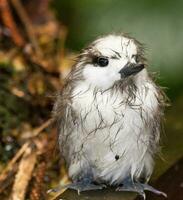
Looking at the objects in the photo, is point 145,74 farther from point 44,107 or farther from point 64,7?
point 64,7

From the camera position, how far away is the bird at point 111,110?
1.20m

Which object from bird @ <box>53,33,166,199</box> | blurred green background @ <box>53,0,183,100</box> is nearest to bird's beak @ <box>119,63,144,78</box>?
bird @ <box>53,33,166,199</box>

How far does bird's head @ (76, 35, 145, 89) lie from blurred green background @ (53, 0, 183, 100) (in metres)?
0.86

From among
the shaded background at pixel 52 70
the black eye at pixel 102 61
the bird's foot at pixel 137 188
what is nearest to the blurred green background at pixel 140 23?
the shaded background at pixel 52 70

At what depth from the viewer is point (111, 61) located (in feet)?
3.91

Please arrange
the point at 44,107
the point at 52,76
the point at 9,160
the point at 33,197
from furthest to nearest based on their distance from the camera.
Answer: the point at 52,76, the point at 44,107, the point at 9,160, the point at 33,197

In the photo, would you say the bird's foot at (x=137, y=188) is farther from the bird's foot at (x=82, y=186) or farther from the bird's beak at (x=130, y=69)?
the bird's beak at (x=130, y=69)

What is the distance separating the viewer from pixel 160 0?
2129 millimetres

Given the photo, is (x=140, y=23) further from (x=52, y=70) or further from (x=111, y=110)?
(x=111, y=110)

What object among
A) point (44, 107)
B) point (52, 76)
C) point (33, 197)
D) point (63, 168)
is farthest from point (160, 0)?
point (33, 197)

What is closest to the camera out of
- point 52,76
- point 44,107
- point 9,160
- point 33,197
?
point 33,197

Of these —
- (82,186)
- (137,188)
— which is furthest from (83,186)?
(137,188)

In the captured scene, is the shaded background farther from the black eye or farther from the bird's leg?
the black eye

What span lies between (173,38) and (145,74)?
2.96 feet
